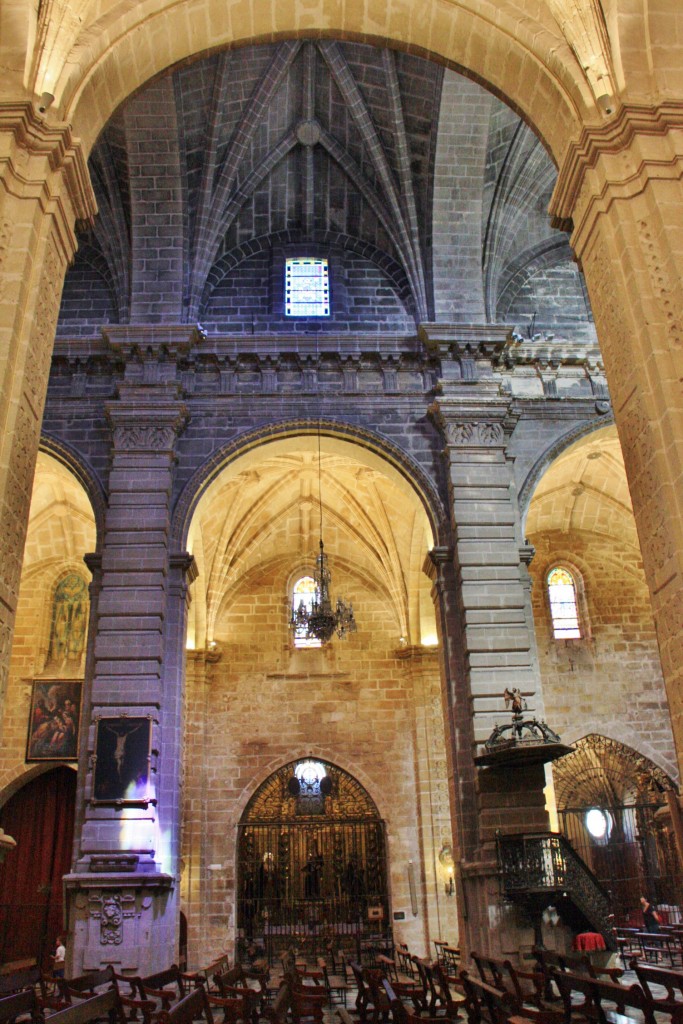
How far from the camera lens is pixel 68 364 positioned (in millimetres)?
15141

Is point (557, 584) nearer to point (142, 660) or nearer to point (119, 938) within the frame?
point (142, 660)

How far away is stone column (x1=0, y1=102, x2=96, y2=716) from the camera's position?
6.59 meters

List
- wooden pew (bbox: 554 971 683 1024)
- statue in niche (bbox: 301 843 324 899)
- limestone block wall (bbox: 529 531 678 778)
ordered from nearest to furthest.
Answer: wooden pew (bbox: 554 971 683 1024) → statue in niche (bbox: 301 843 324 899) → limestone block wall (bbox: 529 531 678 778)

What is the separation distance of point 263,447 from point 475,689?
17.9 feet

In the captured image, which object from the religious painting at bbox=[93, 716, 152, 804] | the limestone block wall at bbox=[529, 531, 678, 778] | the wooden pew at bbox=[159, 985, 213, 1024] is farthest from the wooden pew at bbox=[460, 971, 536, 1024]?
the limestone block wall at bbox=[529, 531, 678, 778]

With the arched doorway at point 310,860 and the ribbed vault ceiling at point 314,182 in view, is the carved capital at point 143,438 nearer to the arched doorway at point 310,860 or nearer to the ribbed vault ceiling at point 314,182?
the ribbed vault ceiling at point 314,182

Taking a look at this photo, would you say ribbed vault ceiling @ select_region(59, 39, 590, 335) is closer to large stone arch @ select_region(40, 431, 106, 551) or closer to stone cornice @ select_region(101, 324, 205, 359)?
stone cornice @ select_region(101, 324, 205, 359)

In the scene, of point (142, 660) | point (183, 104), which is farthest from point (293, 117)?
point (142, 660)

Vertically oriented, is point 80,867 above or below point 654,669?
below

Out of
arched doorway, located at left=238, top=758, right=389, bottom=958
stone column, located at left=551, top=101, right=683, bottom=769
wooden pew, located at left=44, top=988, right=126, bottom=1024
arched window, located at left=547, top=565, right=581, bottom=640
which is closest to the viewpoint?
wooden pew, located at left=44, top=988, right=126, bottom=1024

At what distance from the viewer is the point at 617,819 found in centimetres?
2059

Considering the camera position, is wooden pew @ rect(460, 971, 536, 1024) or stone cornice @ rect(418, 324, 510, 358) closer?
wooden pew @ rect(460, 971, 536, 1024)

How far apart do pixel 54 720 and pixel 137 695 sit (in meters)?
7.29

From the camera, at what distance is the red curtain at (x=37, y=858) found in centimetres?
1794
